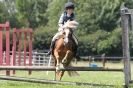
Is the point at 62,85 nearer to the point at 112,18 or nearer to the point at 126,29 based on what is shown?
the point at 126,29

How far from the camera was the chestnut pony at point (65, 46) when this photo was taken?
13875 millimetres

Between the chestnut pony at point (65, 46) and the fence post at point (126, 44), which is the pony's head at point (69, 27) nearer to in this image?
the chestnut pony at point (65, 46)

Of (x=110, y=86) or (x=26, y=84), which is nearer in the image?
(x=110, y=86)

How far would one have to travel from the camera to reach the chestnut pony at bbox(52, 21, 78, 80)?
13875mm

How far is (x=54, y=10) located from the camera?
80.6 meters

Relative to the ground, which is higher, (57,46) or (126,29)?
(126,29)

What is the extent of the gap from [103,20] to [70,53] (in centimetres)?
5771

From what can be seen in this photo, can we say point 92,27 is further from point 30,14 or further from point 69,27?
point 69,27

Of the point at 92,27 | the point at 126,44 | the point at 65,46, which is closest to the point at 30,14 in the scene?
the point at 92,27

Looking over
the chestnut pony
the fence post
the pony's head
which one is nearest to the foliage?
the chestnut pony

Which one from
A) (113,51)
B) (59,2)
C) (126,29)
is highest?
(126,29)

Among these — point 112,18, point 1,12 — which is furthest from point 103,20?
point 1,12

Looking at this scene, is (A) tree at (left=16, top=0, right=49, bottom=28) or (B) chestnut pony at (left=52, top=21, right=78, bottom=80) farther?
(A) tree at (left=16, top=0, right=49, bottom=28)

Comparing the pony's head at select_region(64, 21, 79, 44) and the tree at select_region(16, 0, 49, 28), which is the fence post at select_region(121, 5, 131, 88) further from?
the tree at select_region(16, 0, 49, 28)
